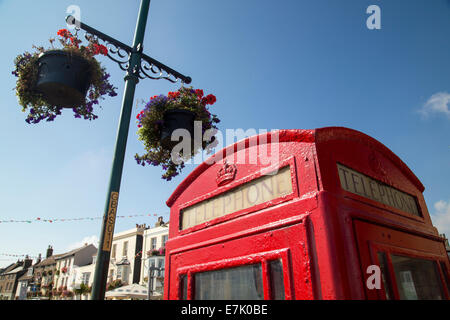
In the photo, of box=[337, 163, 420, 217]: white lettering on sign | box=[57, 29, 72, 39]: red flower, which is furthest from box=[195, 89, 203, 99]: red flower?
box=[337, 163, 420, 217]: white lettering on sign

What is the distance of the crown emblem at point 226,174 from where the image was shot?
346 centimetres

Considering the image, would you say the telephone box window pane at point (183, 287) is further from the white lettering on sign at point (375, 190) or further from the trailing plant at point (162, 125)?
the white lettering on sign at point (375, 190)

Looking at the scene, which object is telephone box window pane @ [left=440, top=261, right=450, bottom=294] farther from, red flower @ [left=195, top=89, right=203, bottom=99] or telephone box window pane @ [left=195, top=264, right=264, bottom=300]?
red flower @ [left=195, top=89, right=203, bottom=99]

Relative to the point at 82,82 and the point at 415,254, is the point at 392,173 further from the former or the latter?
the point at 82,82

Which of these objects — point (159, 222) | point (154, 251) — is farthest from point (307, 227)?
point (159, 222)

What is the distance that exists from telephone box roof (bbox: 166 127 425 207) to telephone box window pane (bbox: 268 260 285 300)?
1.19 meters

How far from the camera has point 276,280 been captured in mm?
2533

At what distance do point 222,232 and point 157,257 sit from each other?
2919cm

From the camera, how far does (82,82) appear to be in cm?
320

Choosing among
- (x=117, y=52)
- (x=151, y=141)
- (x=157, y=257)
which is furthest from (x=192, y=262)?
(x=157, y=257)

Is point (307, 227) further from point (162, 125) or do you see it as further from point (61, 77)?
point (61, 77)

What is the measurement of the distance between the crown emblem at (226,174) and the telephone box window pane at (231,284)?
41.3 inches

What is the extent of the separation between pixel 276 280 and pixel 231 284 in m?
0.58

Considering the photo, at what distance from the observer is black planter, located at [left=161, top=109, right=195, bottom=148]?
12.1 ft
